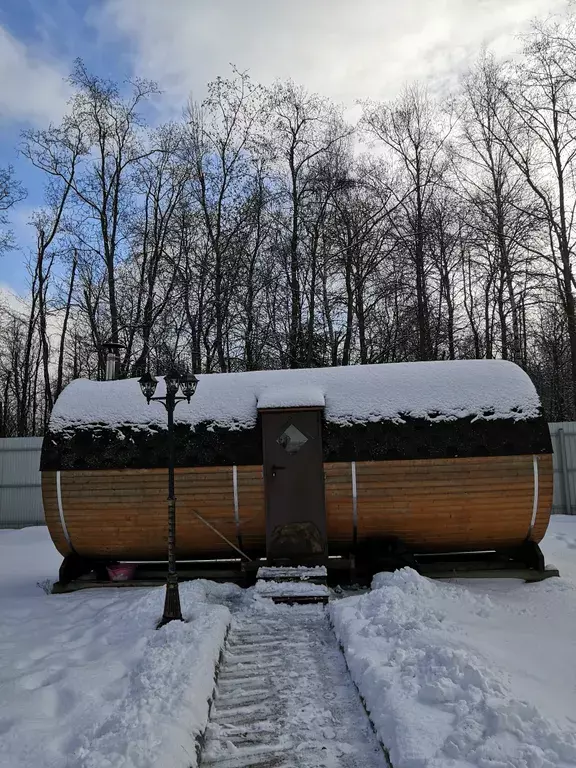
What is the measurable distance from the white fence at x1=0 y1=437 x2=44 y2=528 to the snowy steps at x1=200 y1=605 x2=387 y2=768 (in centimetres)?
1064

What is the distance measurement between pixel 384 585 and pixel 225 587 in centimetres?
234

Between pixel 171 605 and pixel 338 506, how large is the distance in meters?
2.87

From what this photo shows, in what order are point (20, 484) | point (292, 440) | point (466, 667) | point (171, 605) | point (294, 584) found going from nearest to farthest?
1. point (466, 667)
2. point (171, 605)
3. point (294, 584)
4. point (292, 440)
5. point (20, 484)

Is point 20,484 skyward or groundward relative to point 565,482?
skyward

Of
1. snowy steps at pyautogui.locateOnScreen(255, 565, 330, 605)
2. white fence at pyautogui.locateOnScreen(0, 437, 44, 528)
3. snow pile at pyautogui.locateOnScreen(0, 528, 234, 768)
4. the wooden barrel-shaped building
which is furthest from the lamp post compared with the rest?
white fence at pyautogui.locateOnScreen(0, 437, 44, 528)

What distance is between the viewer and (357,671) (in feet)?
13.9

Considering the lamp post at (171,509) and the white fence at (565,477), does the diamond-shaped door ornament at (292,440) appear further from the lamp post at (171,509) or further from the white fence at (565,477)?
the white fence at (565,477)

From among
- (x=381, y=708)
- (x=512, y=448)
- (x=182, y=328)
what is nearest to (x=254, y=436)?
(x=512, y=448)

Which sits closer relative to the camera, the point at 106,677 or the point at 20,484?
the point at 106,677

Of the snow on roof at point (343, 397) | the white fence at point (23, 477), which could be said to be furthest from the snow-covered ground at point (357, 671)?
the white fence at point (23, 477)

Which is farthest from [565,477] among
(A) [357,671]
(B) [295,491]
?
(A) [357,671]

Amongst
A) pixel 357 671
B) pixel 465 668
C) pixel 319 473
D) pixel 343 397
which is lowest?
pixel 357 671

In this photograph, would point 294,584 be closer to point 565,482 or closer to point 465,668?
point 465,668

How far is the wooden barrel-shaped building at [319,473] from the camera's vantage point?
753 cm
